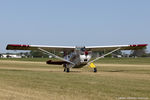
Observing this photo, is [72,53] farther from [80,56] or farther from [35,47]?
[35,47]

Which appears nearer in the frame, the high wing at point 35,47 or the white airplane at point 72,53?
the white airplane at point 72,53

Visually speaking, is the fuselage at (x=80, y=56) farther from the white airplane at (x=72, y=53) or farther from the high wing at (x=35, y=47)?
the high wing at (x=35, y=47)

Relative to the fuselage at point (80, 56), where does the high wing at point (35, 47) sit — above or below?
above

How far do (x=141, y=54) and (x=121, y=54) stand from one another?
14572 mm

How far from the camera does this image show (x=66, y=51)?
2841 centimetres

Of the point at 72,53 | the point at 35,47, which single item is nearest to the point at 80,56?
the point at 72,53

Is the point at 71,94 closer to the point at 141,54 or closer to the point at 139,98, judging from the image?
the point at 139,98

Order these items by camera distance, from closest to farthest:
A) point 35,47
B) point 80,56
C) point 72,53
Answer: point 80,56 → point 35,47 → point 72,53

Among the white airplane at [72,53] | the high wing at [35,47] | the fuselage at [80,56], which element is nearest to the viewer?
the fuselage at [80,56]

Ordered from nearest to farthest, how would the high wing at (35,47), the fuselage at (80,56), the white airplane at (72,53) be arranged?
the fuselage at (80,56) < the white airplane at (72,53) < the high wing at (35,47)

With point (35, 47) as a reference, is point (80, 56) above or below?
below

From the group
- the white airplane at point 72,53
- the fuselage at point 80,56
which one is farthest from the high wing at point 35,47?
the fuselage at point 80,56

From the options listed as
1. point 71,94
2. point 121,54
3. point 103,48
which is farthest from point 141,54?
point 71,94

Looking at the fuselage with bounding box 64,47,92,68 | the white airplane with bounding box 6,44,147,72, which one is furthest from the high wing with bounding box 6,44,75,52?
the fuselage with bounding box 64,47,92,68
